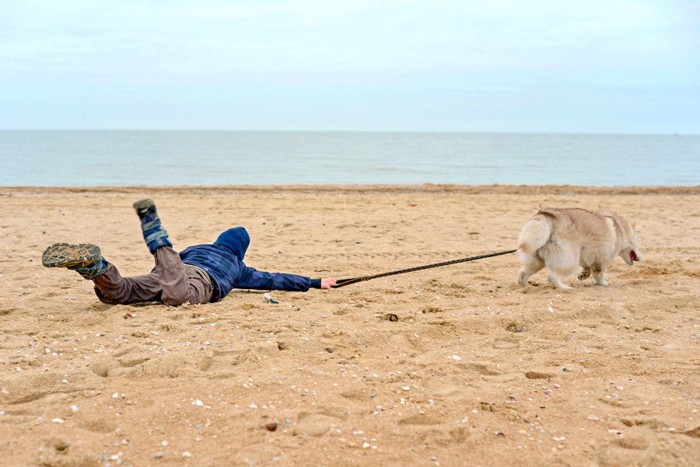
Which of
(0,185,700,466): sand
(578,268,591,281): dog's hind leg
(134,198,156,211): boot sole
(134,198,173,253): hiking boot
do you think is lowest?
(0,185,700,466): sand

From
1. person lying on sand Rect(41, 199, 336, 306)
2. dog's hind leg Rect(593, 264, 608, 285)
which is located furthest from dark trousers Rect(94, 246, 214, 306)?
dog's hind leg Rect(593, 264, 608, 285)

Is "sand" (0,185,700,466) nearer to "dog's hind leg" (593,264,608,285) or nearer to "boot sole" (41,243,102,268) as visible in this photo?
"dog's hind leg" (593,264,608,285)

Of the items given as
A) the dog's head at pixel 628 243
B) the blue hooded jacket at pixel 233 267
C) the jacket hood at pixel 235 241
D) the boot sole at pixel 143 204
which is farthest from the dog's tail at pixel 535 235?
the boot sole at pixel 143 204

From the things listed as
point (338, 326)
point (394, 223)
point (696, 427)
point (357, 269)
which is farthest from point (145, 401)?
point (394, 223)

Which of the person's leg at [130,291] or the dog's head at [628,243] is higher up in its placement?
the dog's head at [628,243]

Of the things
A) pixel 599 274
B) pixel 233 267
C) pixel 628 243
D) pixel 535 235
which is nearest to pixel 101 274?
pixel 233 267

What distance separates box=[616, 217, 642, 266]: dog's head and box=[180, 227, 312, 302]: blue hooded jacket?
3.68 m

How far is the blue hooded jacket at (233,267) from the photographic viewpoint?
5996mm

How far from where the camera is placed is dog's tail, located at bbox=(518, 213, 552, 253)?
6.74 m

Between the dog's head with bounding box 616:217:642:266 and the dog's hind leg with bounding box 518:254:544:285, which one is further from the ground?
the dog's head with bounding box 616:217:642:266

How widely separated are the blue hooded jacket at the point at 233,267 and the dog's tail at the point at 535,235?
2278mm

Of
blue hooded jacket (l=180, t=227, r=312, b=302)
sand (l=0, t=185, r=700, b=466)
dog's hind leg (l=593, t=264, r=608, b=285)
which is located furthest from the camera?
dog's hind leg (l=593, t=264, r=608, b=285)

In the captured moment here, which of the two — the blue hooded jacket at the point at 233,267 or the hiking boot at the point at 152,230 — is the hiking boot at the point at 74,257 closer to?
the hiking boot at the point at 152,230

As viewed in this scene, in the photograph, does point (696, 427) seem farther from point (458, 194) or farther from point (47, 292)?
point (458, 194)
